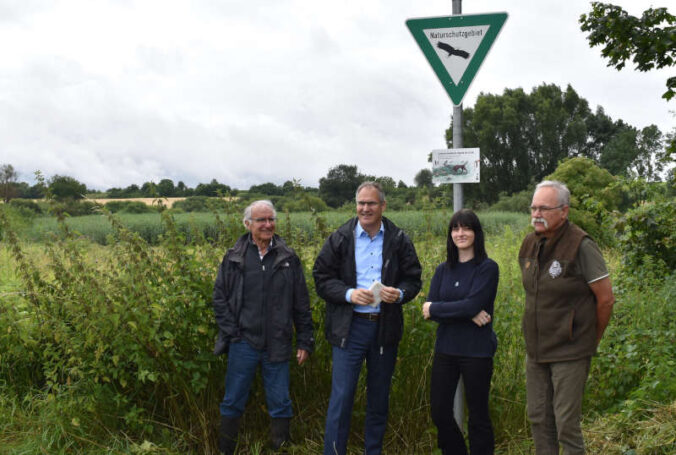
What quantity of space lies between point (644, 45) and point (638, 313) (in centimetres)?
331

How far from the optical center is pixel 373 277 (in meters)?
4.19

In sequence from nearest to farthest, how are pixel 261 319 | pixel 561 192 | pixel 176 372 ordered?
pixel 561 192
pixel 261 319
pixel 176 372

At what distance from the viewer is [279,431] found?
4359 mm

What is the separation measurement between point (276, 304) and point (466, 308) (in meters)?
1.34

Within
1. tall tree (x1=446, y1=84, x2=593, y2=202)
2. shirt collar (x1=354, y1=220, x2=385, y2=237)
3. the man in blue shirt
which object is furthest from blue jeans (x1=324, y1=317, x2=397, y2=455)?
tall tree (x1=446, y1=84, x2=593, y2=202)

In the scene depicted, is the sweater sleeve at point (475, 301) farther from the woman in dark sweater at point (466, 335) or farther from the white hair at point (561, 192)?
the white hair at point (561, 192)

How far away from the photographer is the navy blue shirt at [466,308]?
3898mm

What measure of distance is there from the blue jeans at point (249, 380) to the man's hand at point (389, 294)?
92 centimetres

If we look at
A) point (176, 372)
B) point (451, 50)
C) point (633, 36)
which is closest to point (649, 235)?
point (633, 36)

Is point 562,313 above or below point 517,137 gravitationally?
below

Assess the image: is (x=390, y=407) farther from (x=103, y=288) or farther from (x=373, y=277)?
(x=103, y=288)

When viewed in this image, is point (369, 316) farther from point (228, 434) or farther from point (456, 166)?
point (228, 434)

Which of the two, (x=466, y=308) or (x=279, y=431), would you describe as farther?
(x=279, y=431)

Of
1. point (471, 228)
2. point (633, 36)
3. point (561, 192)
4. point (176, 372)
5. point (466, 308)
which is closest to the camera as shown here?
point (561, 192)
